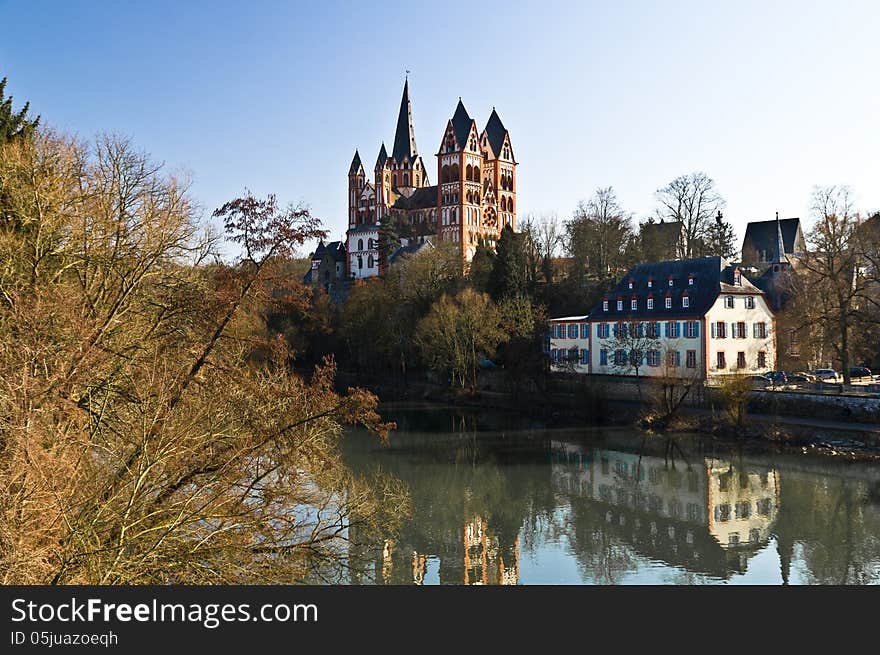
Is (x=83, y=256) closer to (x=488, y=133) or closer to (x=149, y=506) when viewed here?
(x=149, y=506)

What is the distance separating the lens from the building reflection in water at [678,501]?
59.4 ft

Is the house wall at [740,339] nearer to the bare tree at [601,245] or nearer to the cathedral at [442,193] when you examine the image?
the bare tree at [601,245]

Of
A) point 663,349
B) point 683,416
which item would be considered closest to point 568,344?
point 663,349

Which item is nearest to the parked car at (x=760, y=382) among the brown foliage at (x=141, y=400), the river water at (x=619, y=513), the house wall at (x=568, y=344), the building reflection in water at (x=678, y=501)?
the river water at (x=619, y=513)

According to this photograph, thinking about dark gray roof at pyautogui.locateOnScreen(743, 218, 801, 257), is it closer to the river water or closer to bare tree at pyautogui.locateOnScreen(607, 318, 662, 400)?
bare tree at pyautogui.locateOnScreen(607, 318, 662, 400)

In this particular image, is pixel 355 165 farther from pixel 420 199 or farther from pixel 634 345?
pixel 634 345

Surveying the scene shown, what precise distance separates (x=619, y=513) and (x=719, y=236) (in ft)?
145

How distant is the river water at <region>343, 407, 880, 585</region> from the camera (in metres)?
16.3

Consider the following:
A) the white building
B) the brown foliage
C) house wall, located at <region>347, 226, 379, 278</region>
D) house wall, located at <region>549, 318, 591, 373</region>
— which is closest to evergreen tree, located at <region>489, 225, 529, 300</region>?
house wall, located at <region>549, 318, 591, 373</region>

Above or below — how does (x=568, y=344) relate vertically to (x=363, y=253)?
below

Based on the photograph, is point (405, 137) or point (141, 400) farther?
point (405, 137)

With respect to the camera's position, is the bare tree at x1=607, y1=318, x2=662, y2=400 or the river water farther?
the bare tree at x1=607, y1=318, x2=662, y2=400

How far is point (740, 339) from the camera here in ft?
132

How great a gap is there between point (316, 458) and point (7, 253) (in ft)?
18.6
